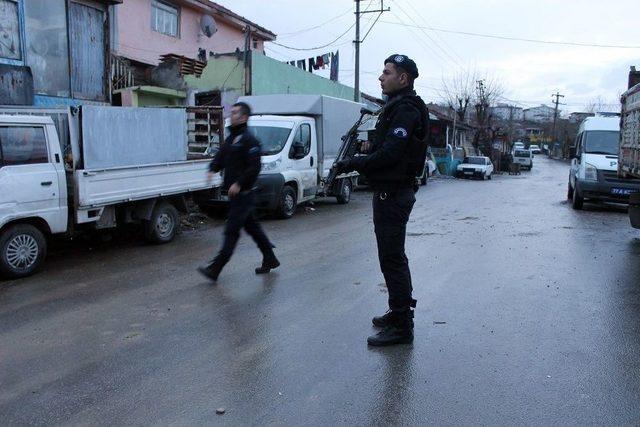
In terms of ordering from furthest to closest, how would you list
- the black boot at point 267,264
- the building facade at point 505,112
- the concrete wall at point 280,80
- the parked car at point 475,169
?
1. the building facade at point 505,112
2. the parked car at point 475,169
3. the concrete wall at point 280,80
4. the black boot at point 267,264

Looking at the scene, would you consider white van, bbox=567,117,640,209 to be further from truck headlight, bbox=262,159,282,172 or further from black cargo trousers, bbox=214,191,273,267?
black cargo trousers, bbox=214,191,273,267

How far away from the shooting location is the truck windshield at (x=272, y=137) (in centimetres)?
1173

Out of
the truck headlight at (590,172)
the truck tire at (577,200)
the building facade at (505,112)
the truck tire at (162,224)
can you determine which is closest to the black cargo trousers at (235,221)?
the truck tire at (162,224)

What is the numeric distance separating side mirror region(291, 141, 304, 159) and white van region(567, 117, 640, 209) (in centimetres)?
708

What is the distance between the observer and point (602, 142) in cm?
1435

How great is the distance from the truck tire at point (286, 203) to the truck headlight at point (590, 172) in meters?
7.30

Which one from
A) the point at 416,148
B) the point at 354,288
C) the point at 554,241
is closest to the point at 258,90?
the point at 554,241

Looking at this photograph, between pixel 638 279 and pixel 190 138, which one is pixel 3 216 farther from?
pixel 638 279

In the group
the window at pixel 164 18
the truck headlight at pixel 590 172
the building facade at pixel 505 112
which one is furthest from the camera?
the building facade at pixel 505 112

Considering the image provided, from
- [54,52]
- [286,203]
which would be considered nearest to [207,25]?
[54,52]

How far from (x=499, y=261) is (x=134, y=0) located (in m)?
14.6

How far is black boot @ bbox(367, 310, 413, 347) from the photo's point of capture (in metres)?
4.28

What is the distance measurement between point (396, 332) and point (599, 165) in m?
11.2

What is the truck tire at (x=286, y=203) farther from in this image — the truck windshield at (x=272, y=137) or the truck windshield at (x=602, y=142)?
Answer: the truck windshield at (x=602, y=142)
